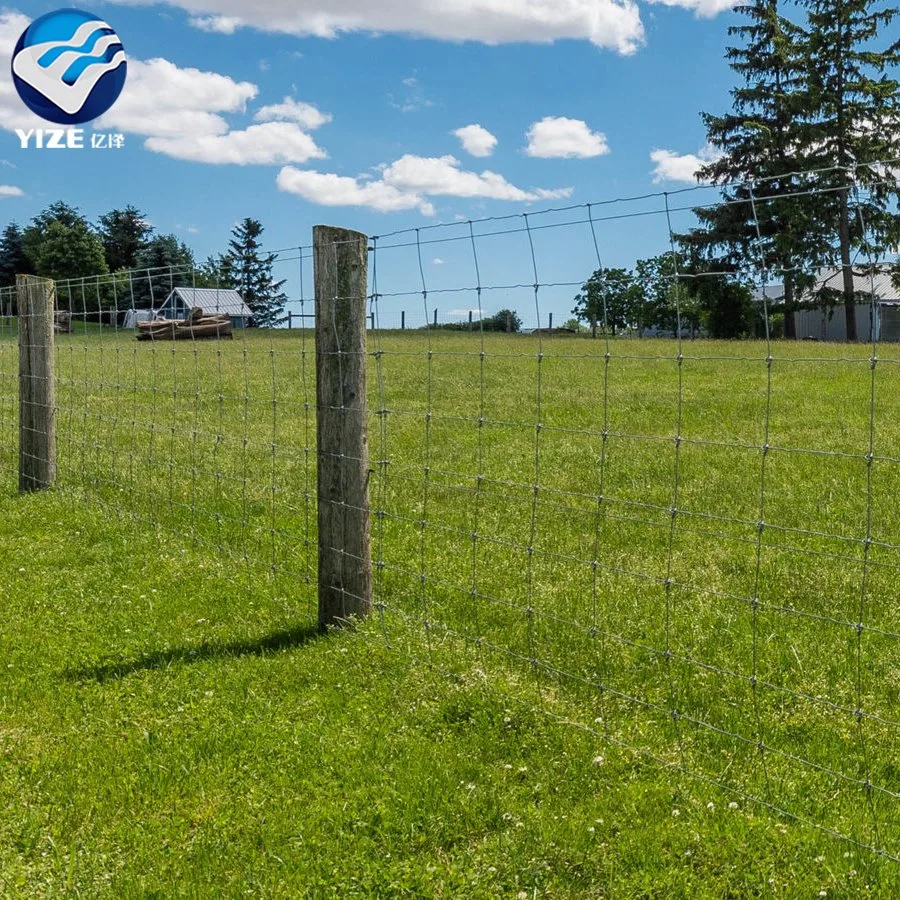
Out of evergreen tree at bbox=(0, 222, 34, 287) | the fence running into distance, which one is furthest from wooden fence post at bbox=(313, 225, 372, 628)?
evergreen tree at bbox=(0, 222, 34, 287)

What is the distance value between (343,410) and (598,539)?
6.85ft

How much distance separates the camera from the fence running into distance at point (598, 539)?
438cm

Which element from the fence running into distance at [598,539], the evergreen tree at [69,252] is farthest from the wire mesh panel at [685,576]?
the evergreen tree at [69,252]

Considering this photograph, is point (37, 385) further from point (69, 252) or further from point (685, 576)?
point (69, 252)

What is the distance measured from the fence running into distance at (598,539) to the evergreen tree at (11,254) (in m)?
80.2

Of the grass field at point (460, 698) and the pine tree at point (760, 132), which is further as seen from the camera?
the pine tree at point (760, 132)

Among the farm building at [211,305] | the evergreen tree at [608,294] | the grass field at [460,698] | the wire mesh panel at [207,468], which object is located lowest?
the grass field at [460,698]

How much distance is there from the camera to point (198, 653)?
17.8ft

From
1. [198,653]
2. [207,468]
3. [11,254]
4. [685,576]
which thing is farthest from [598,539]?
[11,254]

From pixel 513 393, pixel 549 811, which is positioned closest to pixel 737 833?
pixel 549 811

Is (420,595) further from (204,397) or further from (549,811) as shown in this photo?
(204,397)

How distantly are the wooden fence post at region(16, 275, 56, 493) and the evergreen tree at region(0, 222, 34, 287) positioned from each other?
82.9 m

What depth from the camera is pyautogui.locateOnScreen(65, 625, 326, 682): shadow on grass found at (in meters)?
5.26

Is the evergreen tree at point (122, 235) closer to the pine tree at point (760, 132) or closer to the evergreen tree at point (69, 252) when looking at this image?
the evergreen tree at point (69, 252)
